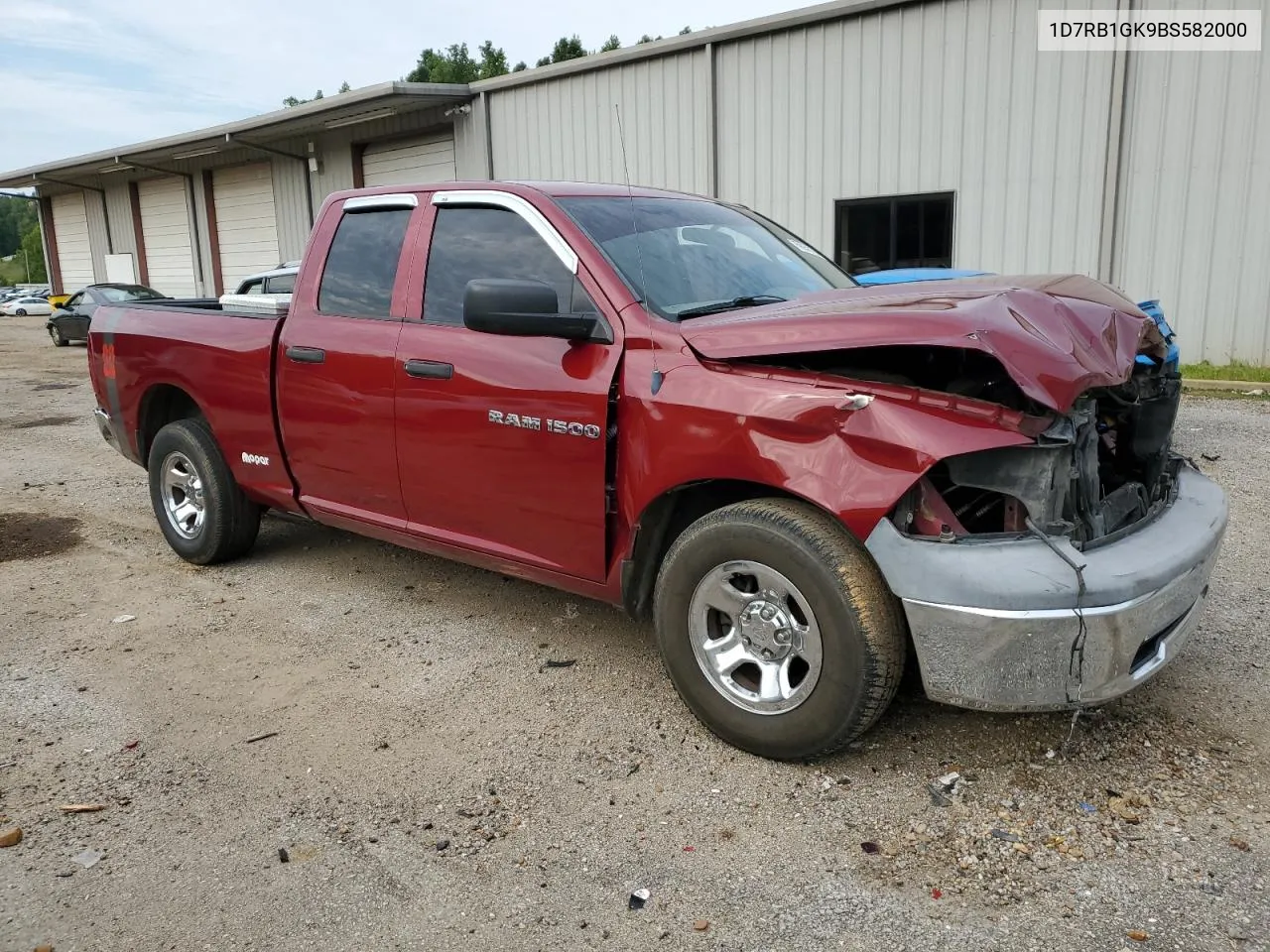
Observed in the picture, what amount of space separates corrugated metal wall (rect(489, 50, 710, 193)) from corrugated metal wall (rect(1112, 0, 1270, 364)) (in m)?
5.96

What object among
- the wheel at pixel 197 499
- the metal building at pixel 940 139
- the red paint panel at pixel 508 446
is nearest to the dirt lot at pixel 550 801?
the red paint panel at pixel 508 446

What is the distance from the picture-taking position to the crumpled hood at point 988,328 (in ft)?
8.73

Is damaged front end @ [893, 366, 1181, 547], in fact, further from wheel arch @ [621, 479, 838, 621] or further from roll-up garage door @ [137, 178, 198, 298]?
roll-up garage door @ [137, 178, 198, 298]

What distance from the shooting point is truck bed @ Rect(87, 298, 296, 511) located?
4863 mm

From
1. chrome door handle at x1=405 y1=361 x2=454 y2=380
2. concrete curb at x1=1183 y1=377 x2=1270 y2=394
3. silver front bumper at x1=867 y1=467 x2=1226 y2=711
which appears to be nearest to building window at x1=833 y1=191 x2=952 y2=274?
concrete curb at x1=1183 y1=377 x2=1270 y2=394

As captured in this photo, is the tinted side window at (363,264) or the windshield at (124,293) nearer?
the tinted side window at (363,264)

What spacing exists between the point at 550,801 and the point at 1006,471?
66.3 inches

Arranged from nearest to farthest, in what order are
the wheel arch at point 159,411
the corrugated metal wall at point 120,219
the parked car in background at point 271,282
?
the wheel arch at point 159,411 < the parked car in background at point 271,282 < the corrugated metal wall at point 120,219

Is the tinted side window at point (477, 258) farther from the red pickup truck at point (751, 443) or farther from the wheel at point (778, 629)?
the wheel at point (778, 629)

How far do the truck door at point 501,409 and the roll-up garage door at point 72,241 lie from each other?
114ft

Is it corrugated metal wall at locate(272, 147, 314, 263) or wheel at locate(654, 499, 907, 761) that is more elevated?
corrugated metal wall at locate(272, 147, 314, 263)

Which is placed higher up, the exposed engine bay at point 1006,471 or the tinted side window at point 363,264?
the tinted side window at point 363,264

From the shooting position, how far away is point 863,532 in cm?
282

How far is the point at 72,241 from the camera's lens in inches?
1371
